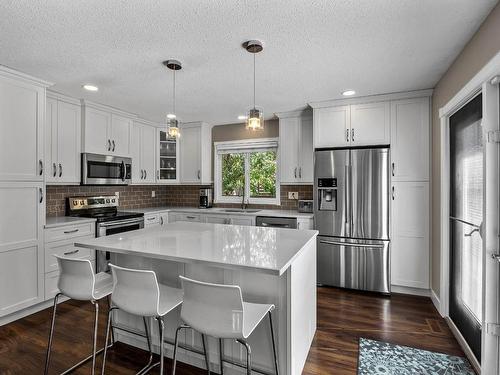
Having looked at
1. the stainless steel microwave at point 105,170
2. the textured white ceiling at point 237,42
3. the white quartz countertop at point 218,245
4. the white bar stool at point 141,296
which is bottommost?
the white bar stool at point 141,296

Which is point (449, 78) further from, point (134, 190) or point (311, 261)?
point (134, 190)

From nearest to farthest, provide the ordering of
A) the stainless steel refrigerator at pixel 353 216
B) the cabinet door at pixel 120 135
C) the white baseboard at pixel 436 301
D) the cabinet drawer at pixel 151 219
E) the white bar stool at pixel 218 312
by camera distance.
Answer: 1. the white bar stool at pixel 218 312
2. the white baseboard at pixel 436 301
3. the stainless steel refrigerator at pixel 353 216
4. the cabinet door at pixel 120 135
5. the cabinet drawer at pixel 151 219

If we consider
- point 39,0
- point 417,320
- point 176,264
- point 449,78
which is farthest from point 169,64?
point 417,320

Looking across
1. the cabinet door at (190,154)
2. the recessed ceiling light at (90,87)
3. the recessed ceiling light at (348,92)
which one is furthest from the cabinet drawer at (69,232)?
the recessed ceiling light at (348,92)

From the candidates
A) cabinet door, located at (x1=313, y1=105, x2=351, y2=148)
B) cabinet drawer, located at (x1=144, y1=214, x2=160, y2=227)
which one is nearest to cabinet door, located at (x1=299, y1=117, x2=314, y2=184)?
cabinet door, located at (x1=313, y1=105, x2=351, y2=148)

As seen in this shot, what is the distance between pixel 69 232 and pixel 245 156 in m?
2.81

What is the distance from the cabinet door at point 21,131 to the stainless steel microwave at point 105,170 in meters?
0.71

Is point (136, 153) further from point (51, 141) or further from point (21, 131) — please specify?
point (21, 131)

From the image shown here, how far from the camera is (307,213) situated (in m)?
3.92

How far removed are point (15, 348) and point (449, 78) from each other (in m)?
4.38

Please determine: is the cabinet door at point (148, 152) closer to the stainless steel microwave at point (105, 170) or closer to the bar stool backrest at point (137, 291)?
the stainless steel microwave at point (105, 170)

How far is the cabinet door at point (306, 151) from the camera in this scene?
4004mm

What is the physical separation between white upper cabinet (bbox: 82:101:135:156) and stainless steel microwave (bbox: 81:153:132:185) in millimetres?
88

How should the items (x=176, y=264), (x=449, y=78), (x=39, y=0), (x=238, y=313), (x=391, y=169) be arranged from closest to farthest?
(x=238, y=313), (x=39, y=0), (x=176, y=264), (x=449, y=78), (x=391, y=169)
